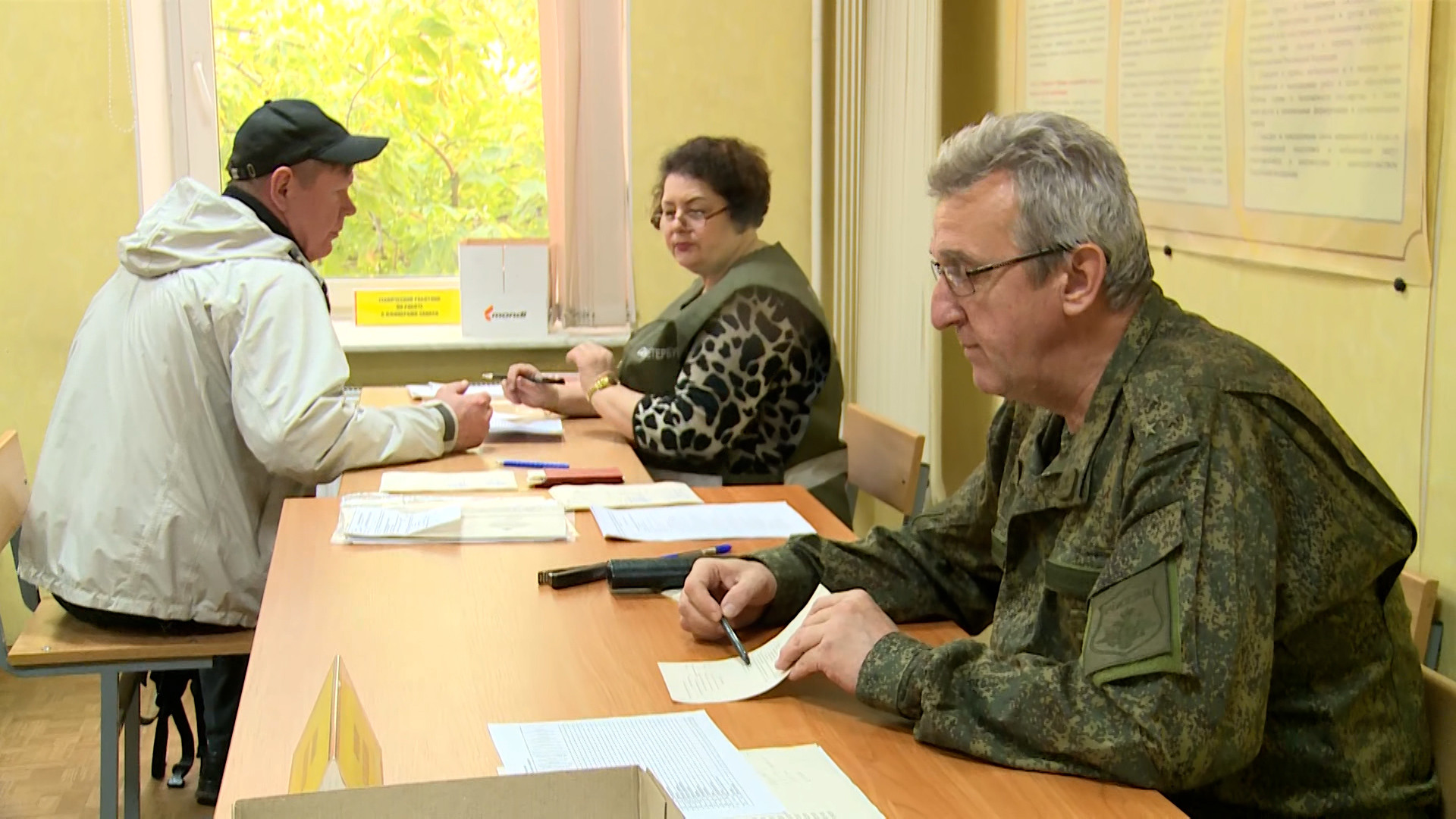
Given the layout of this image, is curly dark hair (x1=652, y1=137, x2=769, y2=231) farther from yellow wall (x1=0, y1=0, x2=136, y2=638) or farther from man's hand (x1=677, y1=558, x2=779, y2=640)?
yellow wall (x1=0, y1=0, x2=136, y2=638)

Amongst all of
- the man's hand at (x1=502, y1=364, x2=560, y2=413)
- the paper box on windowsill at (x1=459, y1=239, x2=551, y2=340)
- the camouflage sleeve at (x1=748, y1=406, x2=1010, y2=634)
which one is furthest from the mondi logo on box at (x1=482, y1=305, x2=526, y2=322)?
the camouflage sleeve at (x1=748, y1=406, x2=1010, y2=634)

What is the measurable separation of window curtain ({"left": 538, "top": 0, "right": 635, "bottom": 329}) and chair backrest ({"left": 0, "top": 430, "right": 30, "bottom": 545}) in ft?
6.00

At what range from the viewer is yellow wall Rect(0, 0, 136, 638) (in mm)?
3766

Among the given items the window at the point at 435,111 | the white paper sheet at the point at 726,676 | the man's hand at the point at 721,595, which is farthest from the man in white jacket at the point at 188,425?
the window at the point at 435,111

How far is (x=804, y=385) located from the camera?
2922 mm

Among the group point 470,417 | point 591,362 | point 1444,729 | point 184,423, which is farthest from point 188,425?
point 1444,729

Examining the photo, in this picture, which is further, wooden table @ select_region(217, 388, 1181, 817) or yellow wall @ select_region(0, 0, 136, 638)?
yellow wall @ select_region(0, 0, 136, 638)

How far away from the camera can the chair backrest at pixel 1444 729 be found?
4.29 feet

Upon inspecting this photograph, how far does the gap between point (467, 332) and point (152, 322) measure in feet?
5.27

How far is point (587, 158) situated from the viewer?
4.07 m

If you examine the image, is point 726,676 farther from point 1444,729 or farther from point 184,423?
point 184,423

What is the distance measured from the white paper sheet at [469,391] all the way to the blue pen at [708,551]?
4.49 ft

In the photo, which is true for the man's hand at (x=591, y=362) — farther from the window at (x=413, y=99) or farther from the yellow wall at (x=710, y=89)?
the window at (x=413, y=99)

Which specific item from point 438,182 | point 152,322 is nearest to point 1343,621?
point 152,322
